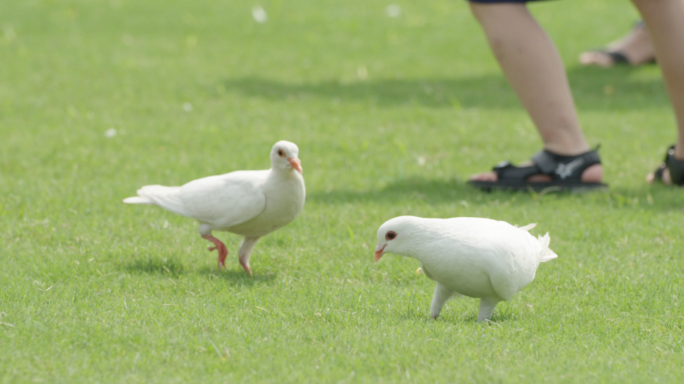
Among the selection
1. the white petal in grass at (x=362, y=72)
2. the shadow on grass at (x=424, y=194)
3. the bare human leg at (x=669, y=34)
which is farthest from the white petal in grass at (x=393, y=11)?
the bare human leg at (x=669, y=34)

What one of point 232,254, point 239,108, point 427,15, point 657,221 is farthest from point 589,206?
point 427,15

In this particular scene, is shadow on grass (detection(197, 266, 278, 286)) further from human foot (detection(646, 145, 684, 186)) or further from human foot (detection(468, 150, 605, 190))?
human foot (detection(646, 145, 684, 186))

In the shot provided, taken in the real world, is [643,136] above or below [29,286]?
below

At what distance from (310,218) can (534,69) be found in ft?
5.90

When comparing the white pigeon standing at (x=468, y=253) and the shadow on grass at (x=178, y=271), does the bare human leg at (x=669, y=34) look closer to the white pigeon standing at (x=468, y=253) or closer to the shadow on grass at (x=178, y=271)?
the white pigeon standing at (x=468, y=253)

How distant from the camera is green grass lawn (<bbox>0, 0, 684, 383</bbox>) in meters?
2.95

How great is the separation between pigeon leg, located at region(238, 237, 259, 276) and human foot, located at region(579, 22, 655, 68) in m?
7.54

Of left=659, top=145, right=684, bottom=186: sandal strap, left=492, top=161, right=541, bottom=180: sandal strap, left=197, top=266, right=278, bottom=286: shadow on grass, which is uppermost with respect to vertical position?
left=197, top=266, right=278, bottom=286: shadow on grass

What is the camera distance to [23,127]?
22.6ft

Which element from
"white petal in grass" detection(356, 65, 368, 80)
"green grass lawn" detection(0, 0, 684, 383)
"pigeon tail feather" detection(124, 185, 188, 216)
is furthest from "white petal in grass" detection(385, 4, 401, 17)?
"pigeon tail feather" detection(124, 185, 188, 216)

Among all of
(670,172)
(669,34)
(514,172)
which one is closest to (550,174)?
(514,172)

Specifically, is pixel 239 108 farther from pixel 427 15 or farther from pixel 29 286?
pixel 427 15

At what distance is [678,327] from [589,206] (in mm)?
1898

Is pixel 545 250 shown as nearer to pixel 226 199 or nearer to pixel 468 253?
pixel 468 253
